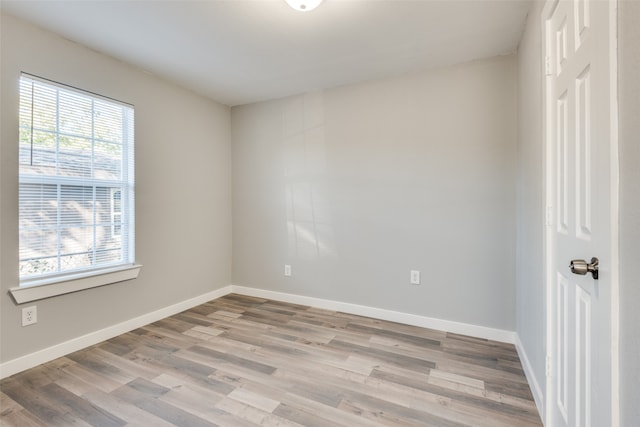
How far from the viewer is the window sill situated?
203 centimetres

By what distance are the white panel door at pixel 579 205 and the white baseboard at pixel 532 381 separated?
108 mm

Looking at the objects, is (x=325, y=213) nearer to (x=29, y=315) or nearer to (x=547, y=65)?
(x=547, y=65)

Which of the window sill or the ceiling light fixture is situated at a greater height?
the ceiling light fixture

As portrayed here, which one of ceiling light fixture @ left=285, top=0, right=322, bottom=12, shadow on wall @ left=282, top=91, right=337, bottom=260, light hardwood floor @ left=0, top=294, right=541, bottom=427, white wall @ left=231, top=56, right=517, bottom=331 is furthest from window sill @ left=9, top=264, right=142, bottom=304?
ceiling light fixture @ left=285, top=0, right=322, bottom=12

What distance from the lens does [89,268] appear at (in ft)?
8.12

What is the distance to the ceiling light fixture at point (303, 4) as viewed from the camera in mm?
1774

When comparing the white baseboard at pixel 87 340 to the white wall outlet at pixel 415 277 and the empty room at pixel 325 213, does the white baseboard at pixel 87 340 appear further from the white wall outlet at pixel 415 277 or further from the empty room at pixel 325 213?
the white wall outlet at pixel 415 277

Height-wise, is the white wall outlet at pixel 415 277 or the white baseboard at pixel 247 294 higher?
the white wall outlet at pixel 415 277

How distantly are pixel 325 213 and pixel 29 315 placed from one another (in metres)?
2.51

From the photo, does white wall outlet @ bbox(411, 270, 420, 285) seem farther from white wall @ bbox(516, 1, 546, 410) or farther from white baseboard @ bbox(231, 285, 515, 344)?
white wall @ bbox(516, 1, 546, 410)

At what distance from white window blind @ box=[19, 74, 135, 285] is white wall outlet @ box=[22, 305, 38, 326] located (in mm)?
213

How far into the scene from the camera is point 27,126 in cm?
207

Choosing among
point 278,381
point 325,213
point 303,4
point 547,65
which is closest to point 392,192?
point 325,213

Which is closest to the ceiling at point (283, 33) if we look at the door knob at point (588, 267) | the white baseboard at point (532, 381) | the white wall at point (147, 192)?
the white wall at point (147, 192)
